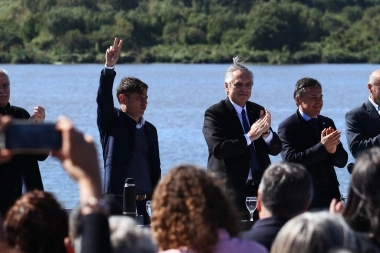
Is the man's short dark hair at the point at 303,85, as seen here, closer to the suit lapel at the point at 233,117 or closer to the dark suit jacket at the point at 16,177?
the suit lapel at the point at 233,117

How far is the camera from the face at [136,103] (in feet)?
26.1

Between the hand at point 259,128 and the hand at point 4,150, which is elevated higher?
the hand at point 4,150

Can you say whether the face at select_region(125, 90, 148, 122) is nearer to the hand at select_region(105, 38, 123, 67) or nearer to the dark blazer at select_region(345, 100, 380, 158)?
the hand at select_region(105, 38, 123, 67)

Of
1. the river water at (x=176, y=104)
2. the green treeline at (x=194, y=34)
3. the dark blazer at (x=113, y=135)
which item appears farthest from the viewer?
the green treeline at (x=194, y=34)

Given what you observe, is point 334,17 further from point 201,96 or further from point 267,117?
point 267,117

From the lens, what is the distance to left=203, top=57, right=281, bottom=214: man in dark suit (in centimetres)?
776

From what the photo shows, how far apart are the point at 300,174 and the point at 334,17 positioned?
349ft

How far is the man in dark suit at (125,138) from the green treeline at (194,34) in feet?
278

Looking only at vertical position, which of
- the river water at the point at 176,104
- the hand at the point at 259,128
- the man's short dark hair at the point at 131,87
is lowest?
the river water at the point at 176,104

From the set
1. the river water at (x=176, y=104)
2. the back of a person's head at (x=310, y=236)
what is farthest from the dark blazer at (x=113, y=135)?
the river water at (x=176, y=104)

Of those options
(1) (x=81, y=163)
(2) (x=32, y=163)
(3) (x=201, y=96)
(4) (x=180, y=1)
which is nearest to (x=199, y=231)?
(1) (x=81, y=163)

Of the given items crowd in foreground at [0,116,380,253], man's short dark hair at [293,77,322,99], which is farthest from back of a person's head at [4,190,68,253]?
man's short dark hair at [293,77,322,99]

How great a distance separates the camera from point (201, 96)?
1964 inches

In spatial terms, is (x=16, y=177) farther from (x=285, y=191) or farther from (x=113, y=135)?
(x=285, y=191)
